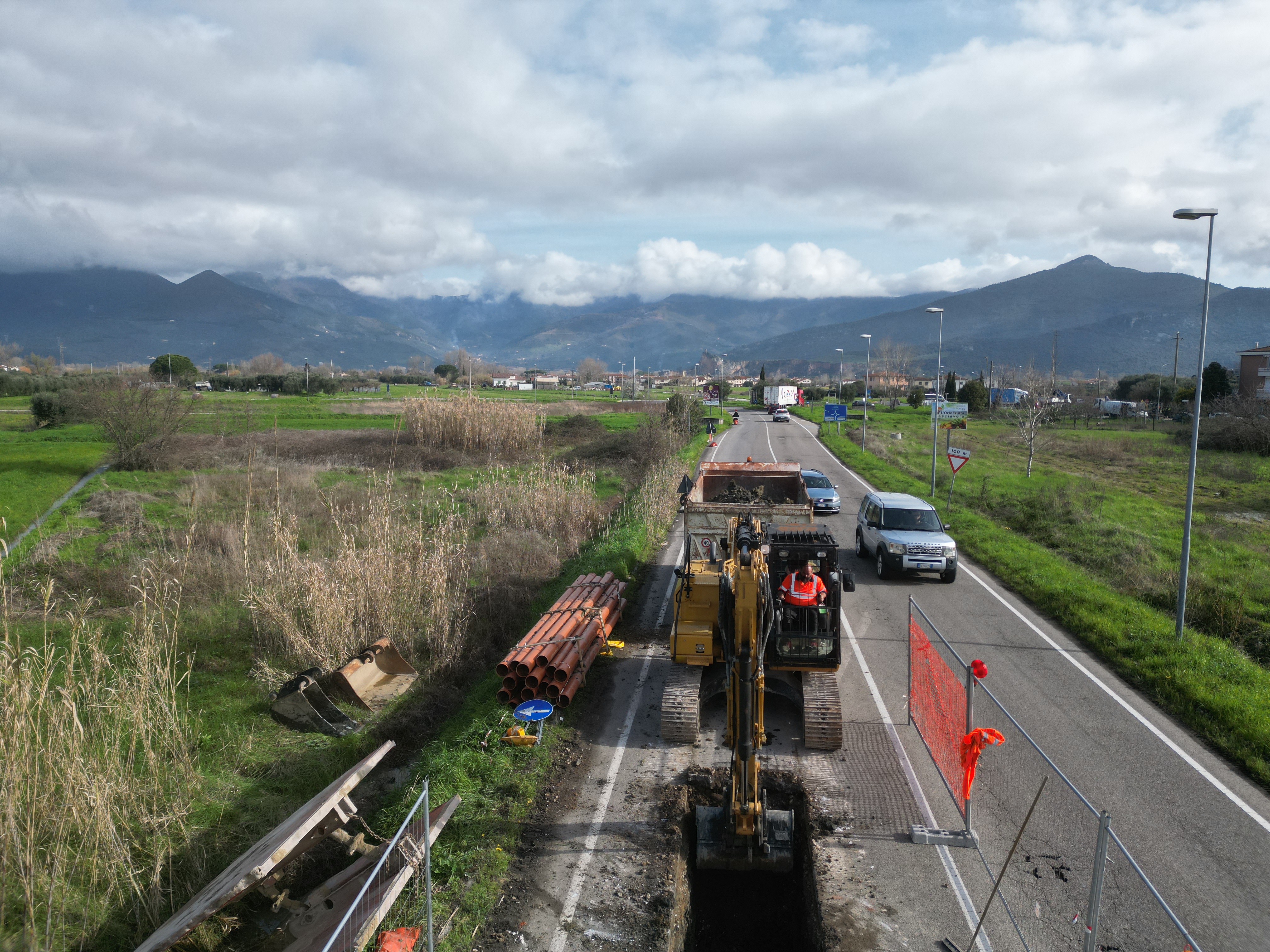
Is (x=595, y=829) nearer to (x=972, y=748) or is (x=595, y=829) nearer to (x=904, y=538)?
(x=972, y=748)

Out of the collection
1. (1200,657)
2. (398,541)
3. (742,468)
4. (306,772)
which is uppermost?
(742,468)

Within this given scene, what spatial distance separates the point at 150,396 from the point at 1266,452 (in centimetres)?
5811

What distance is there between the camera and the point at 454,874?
21.7 ft

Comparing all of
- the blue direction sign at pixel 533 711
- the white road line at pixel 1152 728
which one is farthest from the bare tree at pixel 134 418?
the white road line at pixel 1152 728

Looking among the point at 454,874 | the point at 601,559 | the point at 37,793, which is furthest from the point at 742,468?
the point at 37,793

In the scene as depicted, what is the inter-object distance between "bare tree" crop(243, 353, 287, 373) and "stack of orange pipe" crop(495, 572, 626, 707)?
108 metres

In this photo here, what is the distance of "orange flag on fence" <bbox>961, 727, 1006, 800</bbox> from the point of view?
22.0ft

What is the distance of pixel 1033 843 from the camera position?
23.5 ft

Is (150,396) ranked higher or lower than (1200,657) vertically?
higher

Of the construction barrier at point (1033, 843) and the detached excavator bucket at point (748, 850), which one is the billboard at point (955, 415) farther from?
the detached excavator bucket at point (748, 850)

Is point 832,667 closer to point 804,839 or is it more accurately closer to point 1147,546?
point 804,839

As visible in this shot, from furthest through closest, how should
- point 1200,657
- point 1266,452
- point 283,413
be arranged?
1. point 283,413
2. point 1266,452
3. point 1200,657

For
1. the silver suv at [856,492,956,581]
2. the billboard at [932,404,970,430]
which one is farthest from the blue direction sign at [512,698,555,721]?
the billboard at [932,404,970,430]

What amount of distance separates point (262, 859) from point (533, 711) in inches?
136
